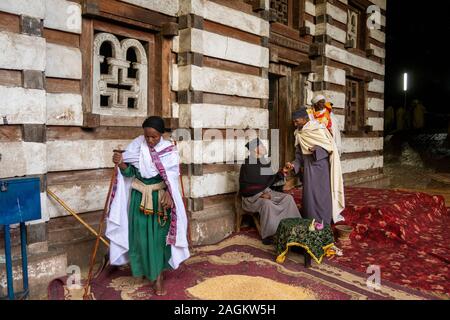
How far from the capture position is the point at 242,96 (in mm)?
6406

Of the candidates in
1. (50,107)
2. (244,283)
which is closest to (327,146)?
(244,283)

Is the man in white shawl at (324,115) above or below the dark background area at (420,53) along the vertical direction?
below

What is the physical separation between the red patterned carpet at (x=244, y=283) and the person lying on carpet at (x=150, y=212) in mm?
310

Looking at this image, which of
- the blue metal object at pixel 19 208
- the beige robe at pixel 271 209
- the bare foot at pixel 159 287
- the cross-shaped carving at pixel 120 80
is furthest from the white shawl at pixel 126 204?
the beige robe at pixel 271 209

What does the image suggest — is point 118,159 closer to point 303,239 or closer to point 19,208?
point 19,208

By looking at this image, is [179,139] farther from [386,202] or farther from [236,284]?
[386,202]

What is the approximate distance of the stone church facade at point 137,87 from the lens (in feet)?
12.7

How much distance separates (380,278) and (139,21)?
14.4 feet

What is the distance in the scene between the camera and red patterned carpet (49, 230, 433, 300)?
12.8ft

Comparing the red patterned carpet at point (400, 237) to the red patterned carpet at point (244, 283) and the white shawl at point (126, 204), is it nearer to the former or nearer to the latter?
the red patterned carpet at point (244, 283)

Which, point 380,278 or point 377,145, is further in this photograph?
point 377,145

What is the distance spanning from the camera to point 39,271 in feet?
12.8

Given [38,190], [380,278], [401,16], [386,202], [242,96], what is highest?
[401,16]

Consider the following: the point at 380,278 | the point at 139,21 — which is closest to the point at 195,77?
the point at 139,21
